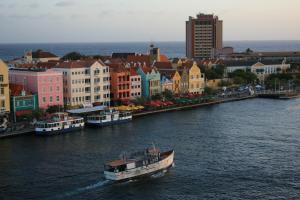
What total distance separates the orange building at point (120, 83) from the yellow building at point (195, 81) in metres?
9.50

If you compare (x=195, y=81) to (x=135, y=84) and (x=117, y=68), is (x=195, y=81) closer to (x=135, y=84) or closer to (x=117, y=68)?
(x=135, y=84)

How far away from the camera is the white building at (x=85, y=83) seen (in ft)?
Result: 142

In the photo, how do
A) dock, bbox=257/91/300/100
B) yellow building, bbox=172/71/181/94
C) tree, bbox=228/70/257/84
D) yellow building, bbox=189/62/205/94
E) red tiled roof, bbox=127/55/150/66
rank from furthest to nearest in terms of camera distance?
tree, bbox=228/70/257/84 → red tiled roof, bbox=127/55/150/66 → dock, bbox=257/91/300/100 → yellow building, bbox=189/62/205/94 → yellow building, bbox=172/71/181/94

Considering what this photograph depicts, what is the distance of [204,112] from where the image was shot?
44938mm

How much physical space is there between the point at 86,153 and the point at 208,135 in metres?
8.80

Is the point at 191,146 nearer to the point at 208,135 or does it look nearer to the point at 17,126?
the point at 208,135

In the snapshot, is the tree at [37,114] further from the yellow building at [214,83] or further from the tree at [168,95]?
the yellow building at [214,83]

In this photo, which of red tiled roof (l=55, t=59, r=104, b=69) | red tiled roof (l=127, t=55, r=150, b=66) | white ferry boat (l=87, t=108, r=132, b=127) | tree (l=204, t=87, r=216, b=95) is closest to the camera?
white ferry boat (l=87, t=108, r=132, b=127)

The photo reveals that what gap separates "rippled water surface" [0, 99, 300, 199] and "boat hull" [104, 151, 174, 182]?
17.3 inches

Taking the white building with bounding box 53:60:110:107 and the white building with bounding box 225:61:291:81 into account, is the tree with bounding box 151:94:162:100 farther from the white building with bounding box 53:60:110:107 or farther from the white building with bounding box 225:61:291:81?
the white building with bounding box 225:61:291:81

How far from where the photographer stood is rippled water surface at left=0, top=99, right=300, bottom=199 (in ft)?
72.9

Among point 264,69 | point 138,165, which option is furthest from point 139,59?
point 138,165

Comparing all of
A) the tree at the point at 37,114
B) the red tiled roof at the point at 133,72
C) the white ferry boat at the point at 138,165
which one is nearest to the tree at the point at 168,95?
the red tiled roof at the point at 133,72

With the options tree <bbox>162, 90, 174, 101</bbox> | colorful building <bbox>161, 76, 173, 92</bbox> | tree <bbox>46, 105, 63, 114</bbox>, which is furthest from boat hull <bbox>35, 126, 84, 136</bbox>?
colorful building <bbox>161, 76, 173, 92</bbox>
